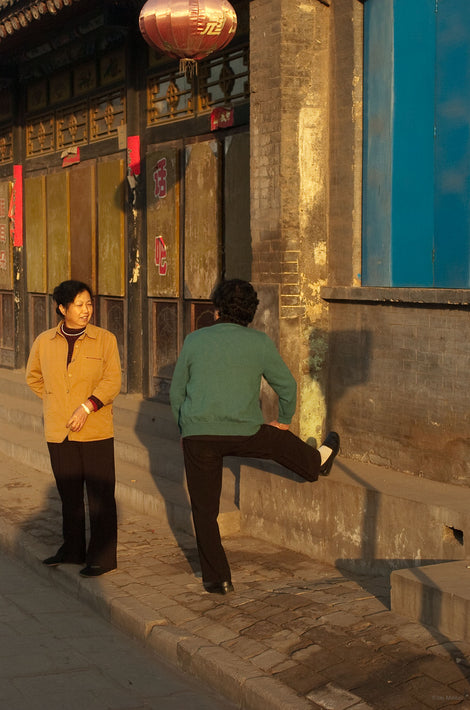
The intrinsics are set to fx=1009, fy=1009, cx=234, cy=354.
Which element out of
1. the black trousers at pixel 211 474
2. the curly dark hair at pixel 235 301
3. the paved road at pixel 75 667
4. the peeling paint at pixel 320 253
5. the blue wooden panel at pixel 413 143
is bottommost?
the paved road at pixel 75 667

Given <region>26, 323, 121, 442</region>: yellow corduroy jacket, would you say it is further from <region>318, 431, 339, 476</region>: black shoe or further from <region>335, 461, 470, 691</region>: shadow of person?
<region>335, 461, 470, 691</region>: shadow of person

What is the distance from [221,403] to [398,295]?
2.23 meters

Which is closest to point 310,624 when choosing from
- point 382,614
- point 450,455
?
point 382,614

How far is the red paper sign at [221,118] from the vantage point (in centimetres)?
1014

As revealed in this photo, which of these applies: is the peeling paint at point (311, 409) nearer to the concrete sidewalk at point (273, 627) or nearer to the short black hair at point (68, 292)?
the concrete sidewalk at point (273, 627)

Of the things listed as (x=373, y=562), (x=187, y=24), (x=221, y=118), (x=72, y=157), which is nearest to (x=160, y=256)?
(x=221, y=118)

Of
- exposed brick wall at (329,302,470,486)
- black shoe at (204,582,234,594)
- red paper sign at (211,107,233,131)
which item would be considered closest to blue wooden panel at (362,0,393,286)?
exposed brick wall at (329,302,470,486)

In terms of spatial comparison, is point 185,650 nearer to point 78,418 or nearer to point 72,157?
point 78,418

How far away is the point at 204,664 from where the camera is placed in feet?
16.1

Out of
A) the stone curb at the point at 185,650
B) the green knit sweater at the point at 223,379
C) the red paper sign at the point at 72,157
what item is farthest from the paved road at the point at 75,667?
the red paper sign at the point at 72,157

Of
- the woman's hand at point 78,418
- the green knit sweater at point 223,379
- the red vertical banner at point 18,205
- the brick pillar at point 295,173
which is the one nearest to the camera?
the green knit sweater at point 223,379

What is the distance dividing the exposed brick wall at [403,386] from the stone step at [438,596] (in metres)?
1.73

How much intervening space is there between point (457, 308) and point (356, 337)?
1161mm

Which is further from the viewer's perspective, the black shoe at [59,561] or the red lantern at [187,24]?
the red lantern at [187,24]
